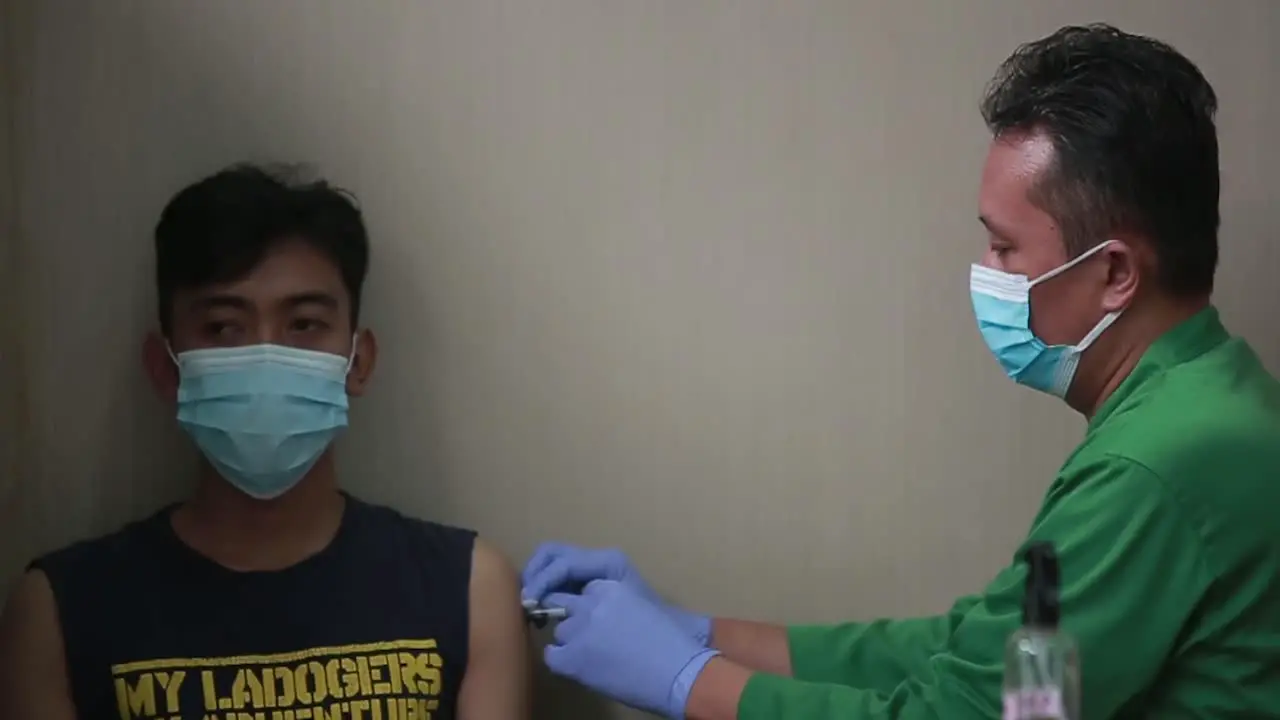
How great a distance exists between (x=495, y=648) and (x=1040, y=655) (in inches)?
31.9

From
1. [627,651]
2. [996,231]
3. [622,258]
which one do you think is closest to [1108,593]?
[996,231]

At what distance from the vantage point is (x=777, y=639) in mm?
1658

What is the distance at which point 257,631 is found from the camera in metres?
1.52

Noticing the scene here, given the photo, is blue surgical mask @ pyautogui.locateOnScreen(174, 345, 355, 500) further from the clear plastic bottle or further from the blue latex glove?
the clear plastic bottle

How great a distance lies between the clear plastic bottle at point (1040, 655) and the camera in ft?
3.00

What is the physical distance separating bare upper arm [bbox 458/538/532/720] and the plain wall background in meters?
0.13

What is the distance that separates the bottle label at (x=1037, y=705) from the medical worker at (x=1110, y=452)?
28 centimetres

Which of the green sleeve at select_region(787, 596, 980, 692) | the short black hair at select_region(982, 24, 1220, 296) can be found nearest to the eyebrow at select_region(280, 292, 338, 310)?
the green sleeve at select_region(787, 596, 980, 692)

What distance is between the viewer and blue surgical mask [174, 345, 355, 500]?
1.48 metres

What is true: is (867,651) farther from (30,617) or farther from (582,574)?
(30,617)

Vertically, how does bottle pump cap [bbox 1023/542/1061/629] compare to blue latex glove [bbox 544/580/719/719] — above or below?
above

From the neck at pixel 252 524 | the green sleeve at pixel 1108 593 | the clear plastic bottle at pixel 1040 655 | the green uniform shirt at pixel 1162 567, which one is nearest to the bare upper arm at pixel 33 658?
the neck at pixel 252 524

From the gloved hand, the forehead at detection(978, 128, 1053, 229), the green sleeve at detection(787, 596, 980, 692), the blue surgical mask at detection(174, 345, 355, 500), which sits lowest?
the green sleeve at detection(787, 596, 980, 692)

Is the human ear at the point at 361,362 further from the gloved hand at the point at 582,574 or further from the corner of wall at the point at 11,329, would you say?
the corner of wall at the point at 11,329
